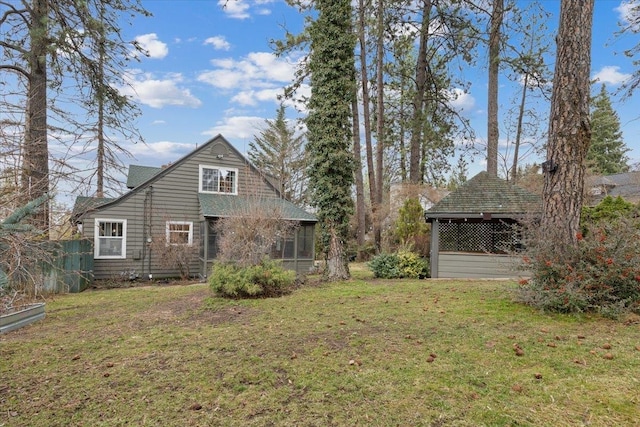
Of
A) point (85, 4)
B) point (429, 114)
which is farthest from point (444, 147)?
point (85, 4)

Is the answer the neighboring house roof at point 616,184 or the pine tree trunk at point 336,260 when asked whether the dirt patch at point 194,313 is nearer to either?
the pine tree trunk at point 336,260

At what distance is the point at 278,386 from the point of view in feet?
9.44

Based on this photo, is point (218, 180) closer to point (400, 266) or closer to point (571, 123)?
point (400, 266)

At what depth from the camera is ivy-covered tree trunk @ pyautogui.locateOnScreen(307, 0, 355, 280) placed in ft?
31.2

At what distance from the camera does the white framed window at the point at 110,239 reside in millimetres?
13172

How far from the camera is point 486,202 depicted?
11.4m

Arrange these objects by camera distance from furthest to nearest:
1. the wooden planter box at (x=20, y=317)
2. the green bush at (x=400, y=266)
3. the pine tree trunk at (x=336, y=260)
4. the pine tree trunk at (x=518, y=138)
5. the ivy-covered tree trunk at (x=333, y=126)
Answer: the pine tree trunk at (x=518, y=138) → the green bush at (x=400, y=266) → the pine tree trunk at (x=336, y=260) → the ivy-covered tree trunk at (x=333, y=126) → the wooden planter box at (x=20, y=317)

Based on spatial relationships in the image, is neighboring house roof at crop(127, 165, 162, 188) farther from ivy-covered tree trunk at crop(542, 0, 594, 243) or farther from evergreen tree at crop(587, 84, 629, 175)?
evergreen tree at crop(587, 84, 629, 175)

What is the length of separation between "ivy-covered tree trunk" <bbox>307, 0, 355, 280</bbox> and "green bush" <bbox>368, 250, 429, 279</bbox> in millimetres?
2003

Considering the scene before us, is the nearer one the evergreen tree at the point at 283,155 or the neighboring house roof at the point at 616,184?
the evergreen tree at the point at 283,155

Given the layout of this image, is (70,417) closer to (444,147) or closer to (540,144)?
(444,147)

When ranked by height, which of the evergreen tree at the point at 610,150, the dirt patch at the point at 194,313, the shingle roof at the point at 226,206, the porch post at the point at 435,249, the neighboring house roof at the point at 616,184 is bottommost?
Result: the dirt patch at the point at 194,313

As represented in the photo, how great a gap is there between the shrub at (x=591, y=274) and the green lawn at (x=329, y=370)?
0.28 metres

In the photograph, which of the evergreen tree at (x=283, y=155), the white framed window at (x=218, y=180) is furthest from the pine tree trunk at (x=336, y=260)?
the evergreen tree at (x=283, y=155)
